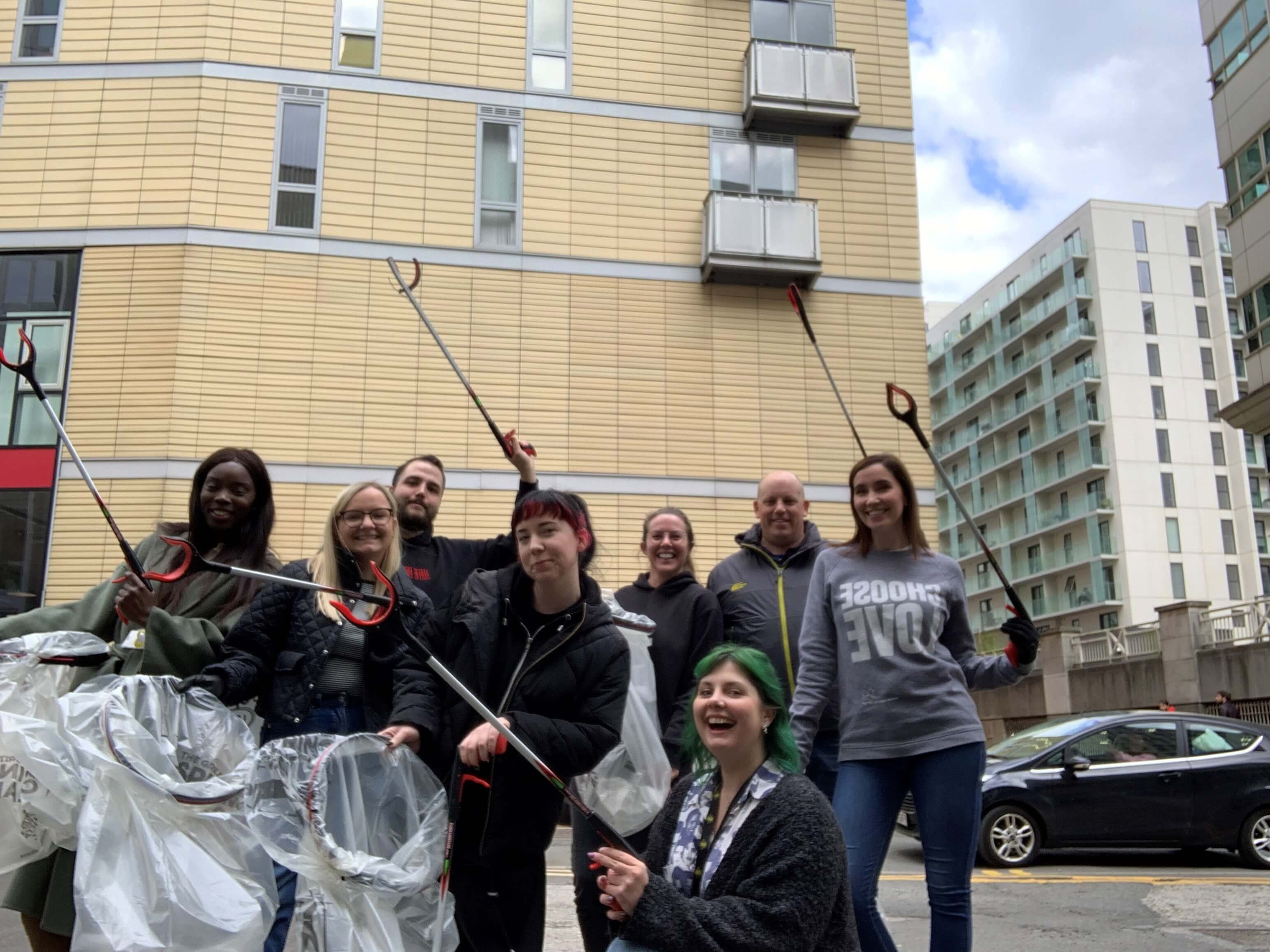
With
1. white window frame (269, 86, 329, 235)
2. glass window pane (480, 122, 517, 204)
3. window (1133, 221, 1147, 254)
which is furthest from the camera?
window (1133, 221, 1147, 254)

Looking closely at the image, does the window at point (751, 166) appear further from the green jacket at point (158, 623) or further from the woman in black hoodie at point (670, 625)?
the green jacket at point (158, 623)

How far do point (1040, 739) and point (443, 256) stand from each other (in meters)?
11.2

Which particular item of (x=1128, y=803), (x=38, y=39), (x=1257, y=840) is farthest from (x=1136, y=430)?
(x=38, y=39)

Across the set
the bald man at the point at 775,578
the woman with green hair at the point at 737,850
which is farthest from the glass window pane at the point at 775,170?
the woman with green hair at the point at 737,850

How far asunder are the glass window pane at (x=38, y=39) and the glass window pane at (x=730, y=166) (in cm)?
1062

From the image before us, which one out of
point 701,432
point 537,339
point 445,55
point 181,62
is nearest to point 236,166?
point 181,62

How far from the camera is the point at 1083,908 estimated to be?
811 cm

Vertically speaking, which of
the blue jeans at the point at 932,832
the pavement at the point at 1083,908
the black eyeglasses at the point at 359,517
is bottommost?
the pavement at the point at 1083,908

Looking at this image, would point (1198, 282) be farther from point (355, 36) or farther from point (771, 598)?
point (771, 598)

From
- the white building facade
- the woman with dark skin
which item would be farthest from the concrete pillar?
the white building facade

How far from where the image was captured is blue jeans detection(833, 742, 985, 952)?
13.1ft

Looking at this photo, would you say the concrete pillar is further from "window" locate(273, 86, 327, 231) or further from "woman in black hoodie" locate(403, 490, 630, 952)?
"woman in black hoodie" locate(403, 490, 630, 952)

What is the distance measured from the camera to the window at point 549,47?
1872cm

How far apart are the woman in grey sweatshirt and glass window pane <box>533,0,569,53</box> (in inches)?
637
